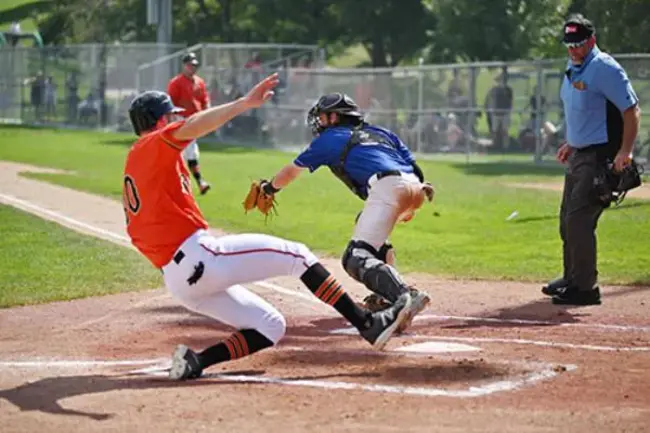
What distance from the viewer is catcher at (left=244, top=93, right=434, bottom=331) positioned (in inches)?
364

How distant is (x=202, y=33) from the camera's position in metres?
56.9

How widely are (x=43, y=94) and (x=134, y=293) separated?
122ft

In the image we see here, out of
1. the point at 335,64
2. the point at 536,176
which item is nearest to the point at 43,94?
the point at 335,64

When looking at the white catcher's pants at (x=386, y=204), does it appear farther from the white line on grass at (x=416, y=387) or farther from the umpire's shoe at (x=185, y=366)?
the umpire's shoe at (x=185, y=366)

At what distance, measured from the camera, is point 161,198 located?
7.86 meters

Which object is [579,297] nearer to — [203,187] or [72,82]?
[203,187]

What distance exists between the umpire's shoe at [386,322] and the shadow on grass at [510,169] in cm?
1773

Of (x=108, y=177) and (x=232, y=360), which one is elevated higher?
(x=232, y=360)

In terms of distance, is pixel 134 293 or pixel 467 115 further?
pixel 467 115

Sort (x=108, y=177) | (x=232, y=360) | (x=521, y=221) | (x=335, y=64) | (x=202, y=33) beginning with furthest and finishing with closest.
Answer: (x=335, y=64), (x=202, y=33), (x=108, y=177), (x=521, y=221), (x=232, y=360)

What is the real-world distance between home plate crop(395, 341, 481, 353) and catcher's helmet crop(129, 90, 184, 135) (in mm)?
2133

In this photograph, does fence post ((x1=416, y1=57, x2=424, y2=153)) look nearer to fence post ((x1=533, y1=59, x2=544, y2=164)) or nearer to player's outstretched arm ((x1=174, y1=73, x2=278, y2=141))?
fence post ((x1=533, y1=59, x2=544, y2=164))

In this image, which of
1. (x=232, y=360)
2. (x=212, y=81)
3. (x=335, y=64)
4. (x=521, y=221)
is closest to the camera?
(x=232, y=360)

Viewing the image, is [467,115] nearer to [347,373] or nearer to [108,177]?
[108,177]
